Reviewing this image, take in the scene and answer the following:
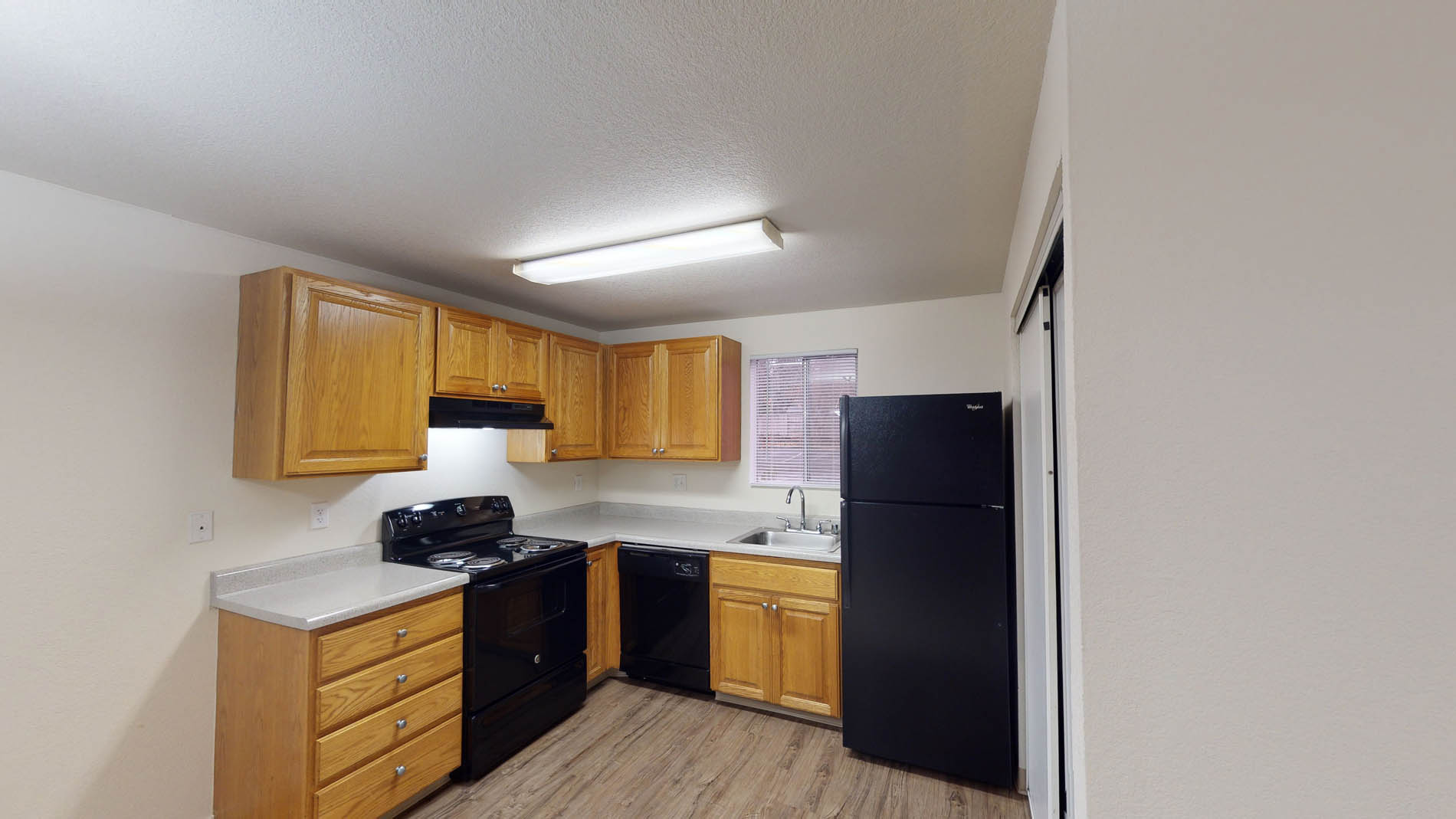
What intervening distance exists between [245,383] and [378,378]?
0.46m

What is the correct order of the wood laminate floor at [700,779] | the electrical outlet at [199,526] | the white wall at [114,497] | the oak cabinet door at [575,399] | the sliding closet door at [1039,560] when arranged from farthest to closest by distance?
the oak cabinet door at [575,399]
the wood laminate floor at [700,779]
the electrical outlet at [199,526]
the white wall at [114,497]
the sliding closet door at [1039,560]

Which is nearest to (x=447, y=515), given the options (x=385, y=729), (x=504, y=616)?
(x=504, y=616)

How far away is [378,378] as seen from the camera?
2457 millimetres

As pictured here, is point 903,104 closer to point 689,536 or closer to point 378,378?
point 378,378

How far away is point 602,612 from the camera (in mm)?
3375

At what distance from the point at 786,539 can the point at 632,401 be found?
4.69 ft

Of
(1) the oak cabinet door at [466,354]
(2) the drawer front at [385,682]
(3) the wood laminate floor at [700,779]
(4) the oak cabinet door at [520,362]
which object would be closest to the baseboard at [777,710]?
(3) the wood laminate floor at [700,779]

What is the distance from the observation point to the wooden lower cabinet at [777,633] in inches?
114

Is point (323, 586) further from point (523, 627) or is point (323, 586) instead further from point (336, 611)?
point (523, 627)

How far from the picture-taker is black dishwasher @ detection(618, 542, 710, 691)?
322cm

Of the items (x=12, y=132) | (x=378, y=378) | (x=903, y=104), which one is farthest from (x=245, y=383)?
(x=903, y=104)

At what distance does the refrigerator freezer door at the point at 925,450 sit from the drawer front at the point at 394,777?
2.08 metres

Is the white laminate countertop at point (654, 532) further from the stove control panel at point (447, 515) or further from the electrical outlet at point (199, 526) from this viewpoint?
the electrical outlet at point (199, 526)

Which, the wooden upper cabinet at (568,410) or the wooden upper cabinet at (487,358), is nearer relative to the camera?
the wooden upper cabinet at (487,358)
